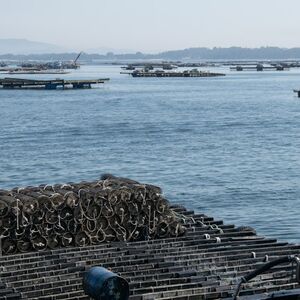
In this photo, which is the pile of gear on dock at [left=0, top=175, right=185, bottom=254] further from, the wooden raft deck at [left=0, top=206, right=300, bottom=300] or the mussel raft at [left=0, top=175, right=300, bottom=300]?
the wooden raft deck at [left=0, top=206, right=300, bottom=300]

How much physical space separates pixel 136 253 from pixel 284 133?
2027 inches

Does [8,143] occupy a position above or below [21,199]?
below

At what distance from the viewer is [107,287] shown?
17.3 meters

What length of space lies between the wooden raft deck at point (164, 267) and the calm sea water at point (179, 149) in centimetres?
992

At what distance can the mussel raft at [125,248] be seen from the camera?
20.0 m

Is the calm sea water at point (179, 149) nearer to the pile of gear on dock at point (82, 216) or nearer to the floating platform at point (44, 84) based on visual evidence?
the pile of gear on dock at point (82, 216)

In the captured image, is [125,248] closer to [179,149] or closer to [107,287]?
[107,287]

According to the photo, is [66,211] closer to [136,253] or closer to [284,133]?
[136,253]

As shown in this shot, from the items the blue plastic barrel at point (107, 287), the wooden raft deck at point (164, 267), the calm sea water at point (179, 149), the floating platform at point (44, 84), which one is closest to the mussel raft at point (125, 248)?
the wooden raft deck at point (164, 267)

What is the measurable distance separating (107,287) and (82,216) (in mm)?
7732

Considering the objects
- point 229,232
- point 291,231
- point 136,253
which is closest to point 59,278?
point 136,253

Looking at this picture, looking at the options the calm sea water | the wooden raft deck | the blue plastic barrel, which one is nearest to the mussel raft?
the wooden raft deck

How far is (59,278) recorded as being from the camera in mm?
20688

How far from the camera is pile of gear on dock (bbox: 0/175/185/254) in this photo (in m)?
24.0
